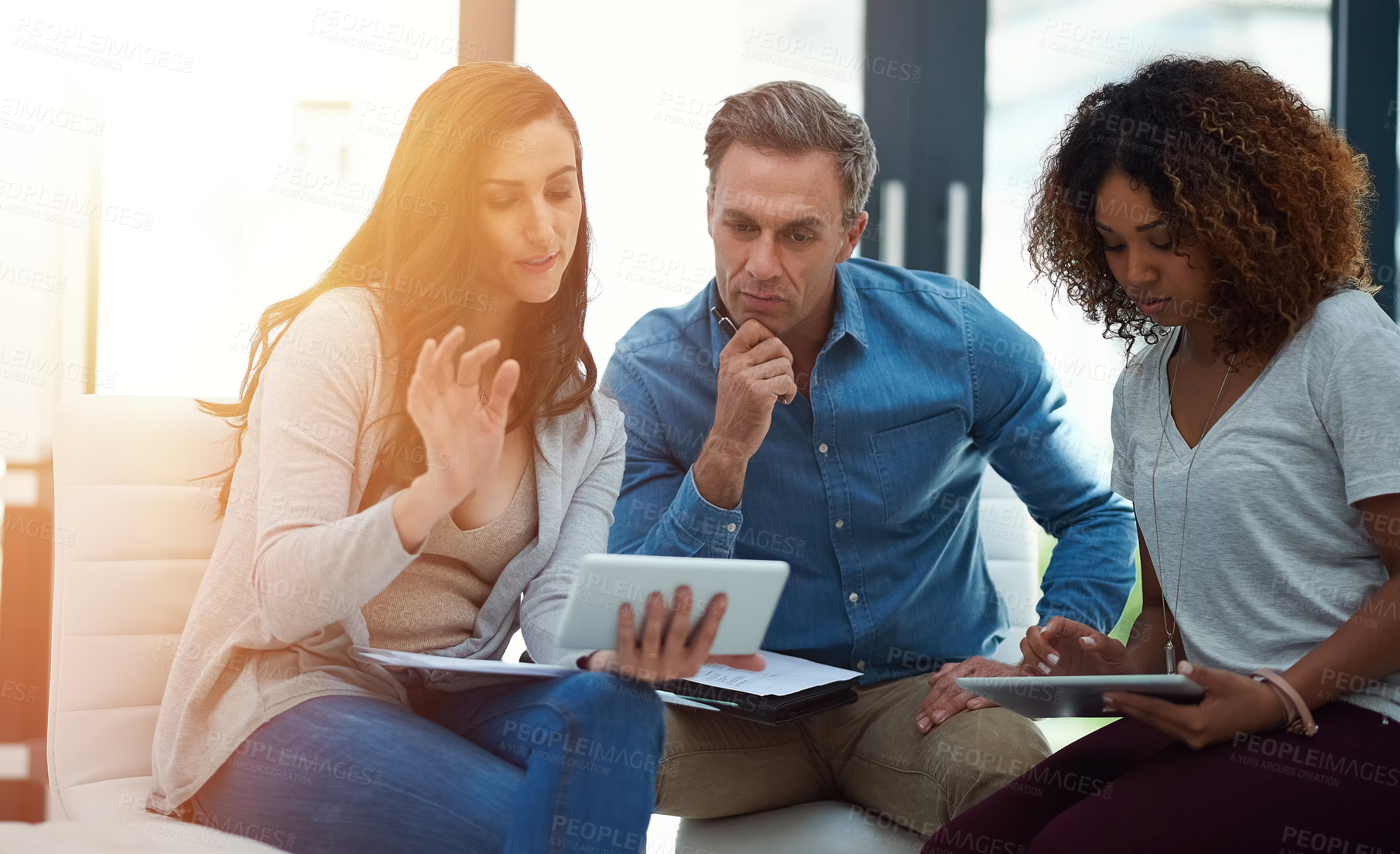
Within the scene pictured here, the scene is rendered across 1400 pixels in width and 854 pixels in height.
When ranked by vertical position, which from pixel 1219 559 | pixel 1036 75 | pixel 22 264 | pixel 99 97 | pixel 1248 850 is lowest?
pixel 1248 850

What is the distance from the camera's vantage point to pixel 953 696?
152 cm

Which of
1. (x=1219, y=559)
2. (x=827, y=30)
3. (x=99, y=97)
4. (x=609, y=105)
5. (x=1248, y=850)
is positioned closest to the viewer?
(x=1248, y=850)

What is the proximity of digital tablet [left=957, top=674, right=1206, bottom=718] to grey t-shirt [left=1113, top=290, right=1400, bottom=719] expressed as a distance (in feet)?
0.52

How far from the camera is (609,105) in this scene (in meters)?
2.50

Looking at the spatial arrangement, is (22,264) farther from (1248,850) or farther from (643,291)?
(1248,850)

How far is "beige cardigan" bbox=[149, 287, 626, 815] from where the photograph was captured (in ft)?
3.62

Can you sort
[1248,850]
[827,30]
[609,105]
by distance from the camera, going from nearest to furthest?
[1248,850] < [609,105] < [827,30]

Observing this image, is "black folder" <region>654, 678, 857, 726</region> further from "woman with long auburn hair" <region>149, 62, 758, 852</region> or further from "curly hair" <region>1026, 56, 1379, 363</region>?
"curly hair" <region>1026, 56, 1379, 363</region>

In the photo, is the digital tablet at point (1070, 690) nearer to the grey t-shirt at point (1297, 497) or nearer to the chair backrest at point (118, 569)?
the grey t-shirt at point (1297, 497)

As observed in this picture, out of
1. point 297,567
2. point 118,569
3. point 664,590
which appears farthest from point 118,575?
point 664,590

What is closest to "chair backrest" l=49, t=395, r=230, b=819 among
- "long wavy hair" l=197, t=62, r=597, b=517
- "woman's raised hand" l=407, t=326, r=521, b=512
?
"long wavy hair" l=197, t=62, r=597, b=517

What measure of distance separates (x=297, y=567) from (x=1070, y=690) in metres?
0.83

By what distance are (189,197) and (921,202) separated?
5.65 feet

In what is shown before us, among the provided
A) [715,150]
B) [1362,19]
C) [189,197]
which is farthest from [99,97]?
[1362,19]
